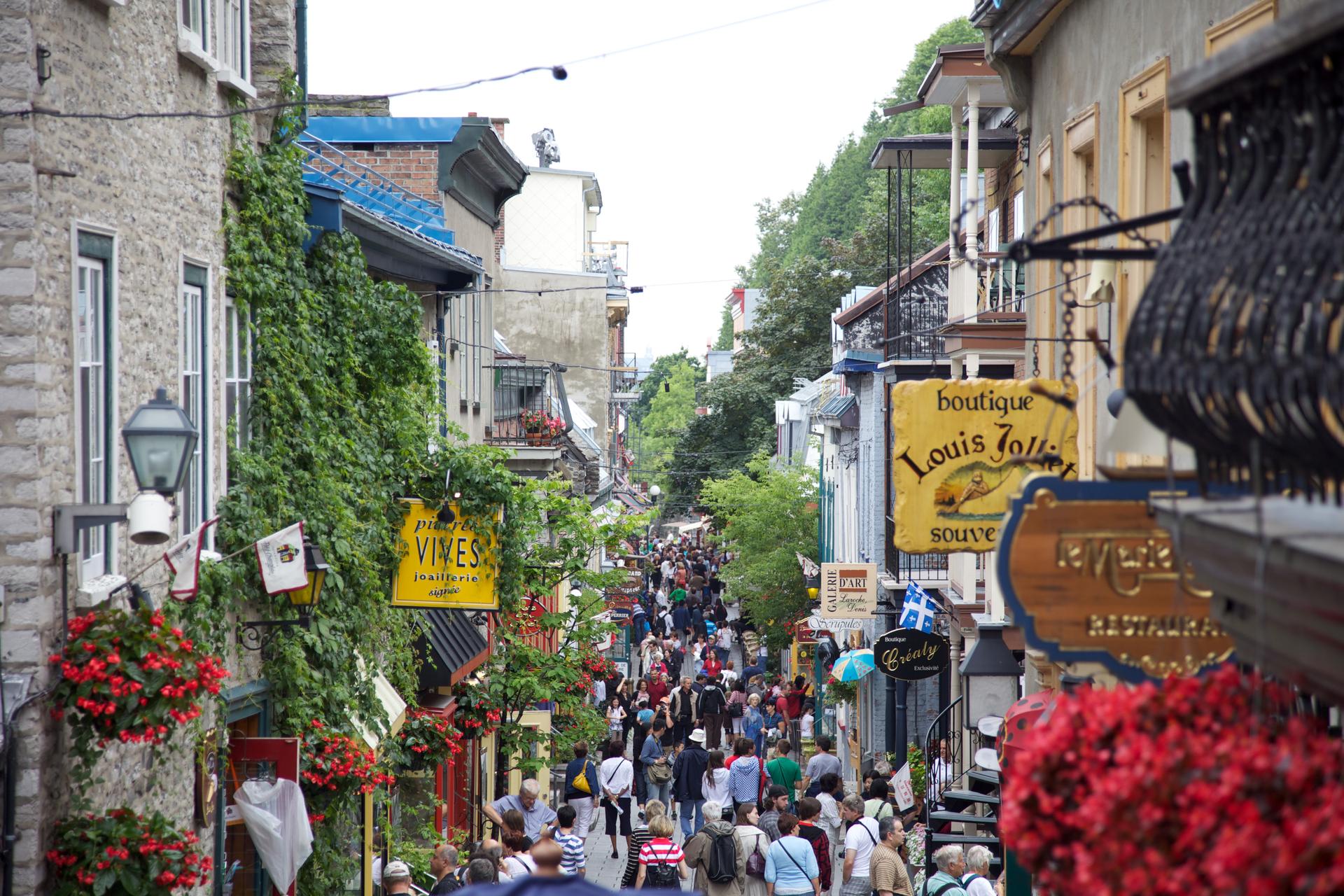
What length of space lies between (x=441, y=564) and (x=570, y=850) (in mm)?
3151

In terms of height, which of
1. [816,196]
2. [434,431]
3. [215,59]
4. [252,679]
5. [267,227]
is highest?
[816,196]

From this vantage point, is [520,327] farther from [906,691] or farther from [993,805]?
[993,805]

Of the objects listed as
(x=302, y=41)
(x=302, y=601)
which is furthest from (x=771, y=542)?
(x=302, y=601)

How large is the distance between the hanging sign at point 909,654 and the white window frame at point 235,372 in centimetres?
1016

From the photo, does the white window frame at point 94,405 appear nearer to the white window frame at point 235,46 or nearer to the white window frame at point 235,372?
the white window frame at point 235,372

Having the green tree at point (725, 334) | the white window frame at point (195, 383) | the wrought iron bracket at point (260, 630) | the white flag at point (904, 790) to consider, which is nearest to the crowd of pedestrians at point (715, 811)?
the white flag at point (904, 790)

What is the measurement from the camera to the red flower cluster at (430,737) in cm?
1542

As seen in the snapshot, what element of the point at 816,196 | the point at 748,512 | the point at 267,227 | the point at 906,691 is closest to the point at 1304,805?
the point at 267,227

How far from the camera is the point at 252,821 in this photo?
10.8 meters

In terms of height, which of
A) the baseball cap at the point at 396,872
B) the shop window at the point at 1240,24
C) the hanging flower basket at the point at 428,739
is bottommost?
the baseball cap at the point at 396,872

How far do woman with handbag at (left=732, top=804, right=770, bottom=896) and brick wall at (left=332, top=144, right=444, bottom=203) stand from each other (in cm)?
975

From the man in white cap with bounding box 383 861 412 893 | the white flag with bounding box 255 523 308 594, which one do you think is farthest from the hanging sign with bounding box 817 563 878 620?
the white flag with bounding box 255 523 308 594

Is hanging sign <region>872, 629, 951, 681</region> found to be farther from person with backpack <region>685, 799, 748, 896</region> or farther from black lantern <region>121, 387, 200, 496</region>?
black lantern <region>121, 387, 200, 496</region>

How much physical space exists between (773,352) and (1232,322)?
158ft
